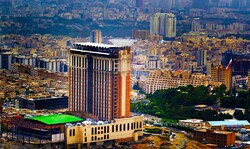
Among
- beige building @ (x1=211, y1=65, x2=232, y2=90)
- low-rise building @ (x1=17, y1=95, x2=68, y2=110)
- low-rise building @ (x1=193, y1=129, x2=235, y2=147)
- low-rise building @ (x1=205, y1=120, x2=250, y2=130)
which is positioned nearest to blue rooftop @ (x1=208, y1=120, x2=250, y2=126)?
low-rise building @ (x1=205, y1=120, x2=250, y2=130)

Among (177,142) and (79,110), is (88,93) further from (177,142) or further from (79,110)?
(177,142)

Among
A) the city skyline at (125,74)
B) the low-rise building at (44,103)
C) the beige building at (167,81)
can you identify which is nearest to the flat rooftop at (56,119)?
the city skyline at (125,74)

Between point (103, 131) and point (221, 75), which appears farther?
point (221, 75)

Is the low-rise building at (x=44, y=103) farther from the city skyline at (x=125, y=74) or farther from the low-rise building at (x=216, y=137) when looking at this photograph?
the low-rise building at (x=216, y=137)

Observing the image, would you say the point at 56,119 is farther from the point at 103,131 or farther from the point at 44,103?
the point at 44,103

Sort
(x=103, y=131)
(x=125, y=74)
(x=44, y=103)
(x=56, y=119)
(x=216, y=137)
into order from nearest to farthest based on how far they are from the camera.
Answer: (x=103, y=131), (x=216, y=137), (x=56, y=119), (x=125, y=74), (x=44, y=103)

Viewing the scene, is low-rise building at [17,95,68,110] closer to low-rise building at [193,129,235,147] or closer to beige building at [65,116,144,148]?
beige building at [65,116,144,148]

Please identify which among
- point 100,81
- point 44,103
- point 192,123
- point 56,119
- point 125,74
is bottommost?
point 192,123

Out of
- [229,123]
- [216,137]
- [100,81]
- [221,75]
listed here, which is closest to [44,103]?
[100,81]
